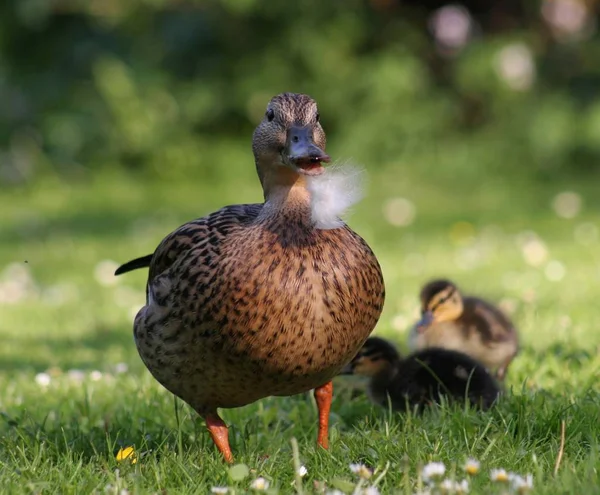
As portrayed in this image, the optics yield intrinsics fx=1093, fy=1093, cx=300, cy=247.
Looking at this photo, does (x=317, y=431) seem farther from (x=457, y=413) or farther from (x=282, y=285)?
(x=282, y=285)

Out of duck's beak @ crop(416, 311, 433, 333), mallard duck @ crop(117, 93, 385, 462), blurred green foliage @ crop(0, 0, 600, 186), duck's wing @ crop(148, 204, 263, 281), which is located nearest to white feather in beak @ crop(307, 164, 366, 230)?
mallard duck @ crop(117, 93, 385, 462)

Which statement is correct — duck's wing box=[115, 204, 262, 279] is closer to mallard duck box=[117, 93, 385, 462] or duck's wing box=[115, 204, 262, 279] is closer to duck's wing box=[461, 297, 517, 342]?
mallard duck box=[117, 93, 385, 462]

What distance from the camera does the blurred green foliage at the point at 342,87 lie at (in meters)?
15.0

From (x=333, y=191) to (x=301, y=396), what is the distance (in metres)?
1.49

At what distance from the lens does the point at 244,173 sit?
15578 mm

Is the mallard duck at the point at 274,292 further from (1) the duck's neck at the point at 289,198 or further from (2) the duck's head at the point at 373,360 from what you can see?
(2) the duck's head at the point at 373,360

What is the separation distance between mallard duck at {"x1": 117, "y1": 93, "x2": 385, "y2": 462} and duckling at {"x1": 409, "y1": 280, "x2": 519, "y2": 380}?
1.59 meters

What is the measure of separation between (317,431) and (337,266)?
831 mm

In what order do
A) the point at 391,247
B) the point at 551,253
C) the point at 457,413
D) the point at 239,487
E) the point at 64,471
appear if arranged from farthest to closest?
the point at 391,247 → the point at 551,253 → the point at 457,413 → the point at 64,471 → the point at 239,487

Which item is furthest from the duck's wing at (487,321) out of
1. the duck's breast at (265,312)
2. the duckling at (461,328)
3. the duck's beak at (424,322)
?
the duck's breast at (265,312)

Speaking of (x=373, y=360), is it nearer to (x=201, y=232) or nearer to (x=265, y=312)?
(x=201, y=232)

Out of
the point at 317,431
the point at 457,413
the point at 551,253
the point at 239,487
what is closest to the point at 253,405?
the point at 317,431

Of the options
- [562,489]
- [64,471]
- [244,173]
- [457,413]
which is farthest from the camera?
[244,173]

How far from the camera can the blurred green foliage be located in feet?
49.3
